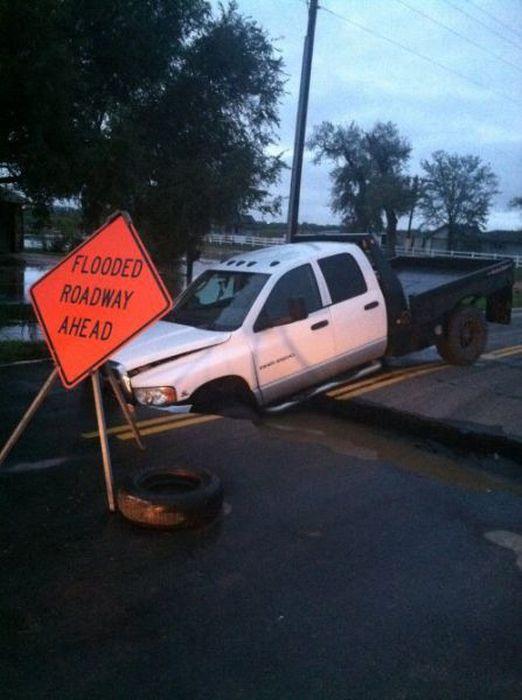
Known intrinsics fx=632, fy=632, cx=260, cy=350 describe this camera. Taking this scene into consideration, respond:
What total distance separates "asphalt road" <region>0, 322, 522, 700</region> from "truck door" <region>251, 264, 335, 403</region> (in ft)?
4.38

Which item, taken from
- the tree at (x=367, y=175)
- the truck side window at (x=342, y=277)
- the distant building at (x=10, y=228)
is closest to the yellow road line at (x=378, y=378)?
the truck side window at (x=342, y=277)

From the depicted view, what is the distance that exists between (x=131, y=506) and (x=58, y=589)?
2.57 feet

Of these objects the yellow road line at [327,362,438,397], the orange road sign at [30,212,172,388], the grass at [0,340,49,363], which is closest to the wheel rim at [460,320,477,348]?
the yellow road line at [327,362,438,397]

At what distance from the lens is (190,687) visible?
102 inches

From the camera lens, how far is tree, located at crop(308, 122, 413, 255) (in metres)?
57.4

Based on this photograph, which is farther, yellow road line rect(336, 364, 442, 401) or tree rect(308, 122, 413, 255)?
tree rect(308, 122, 413, 255)

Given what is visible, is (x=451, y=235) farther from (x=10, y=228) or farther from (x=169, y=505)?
(x=169, y=505)

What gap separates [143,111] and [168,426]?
12.3 meters

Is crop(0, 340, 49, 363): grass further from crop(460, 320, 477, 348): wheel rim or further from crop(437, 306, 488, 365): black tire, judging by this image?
crop(460, 320, 477, 348): wheel rim

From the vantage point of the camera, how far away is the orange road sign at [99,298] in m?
4.14

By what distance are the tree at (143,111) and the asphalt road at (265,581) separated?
906cm

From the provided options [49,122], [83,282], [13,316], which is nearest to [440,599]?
[83,282]

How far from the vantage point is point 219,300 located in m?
7.18

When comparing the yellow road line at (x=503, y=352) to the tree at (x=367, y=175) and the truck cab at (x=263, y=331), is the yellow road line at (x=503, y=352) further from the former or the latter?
the tree at (x=367, y=175)
